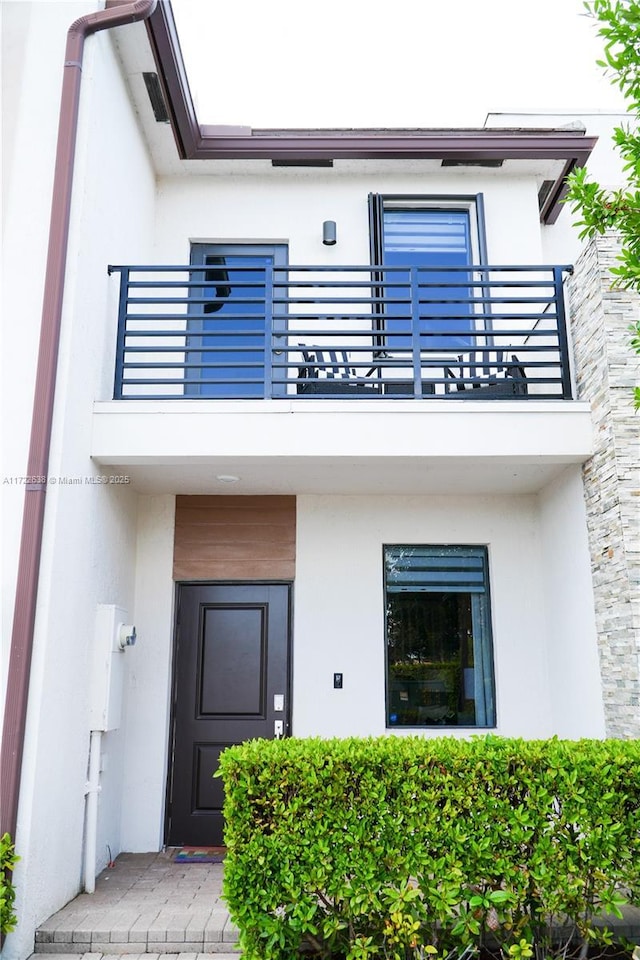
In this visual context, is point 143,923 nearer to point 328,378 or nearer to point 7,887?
point 7,887

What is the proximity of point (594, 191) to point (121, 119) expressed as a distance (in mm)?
4402

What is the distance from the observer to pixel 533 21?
17.2 feet

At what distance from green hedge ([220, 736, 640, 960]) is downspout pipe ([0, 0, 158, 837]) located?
1301mm

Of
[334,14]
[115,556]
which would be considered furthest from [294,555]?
[334,14]

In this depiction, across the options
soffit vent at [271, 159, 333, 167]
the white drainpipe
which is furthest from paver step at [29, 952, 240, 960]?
soffit vent at [271, 159, 333, 167]

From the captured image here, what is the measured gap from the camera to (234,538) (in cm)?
651

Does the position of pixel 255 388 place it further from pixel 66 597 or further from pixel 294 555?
pixel 66 597

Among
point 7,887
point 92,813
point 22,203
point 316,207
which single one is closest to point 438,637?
point 92,813

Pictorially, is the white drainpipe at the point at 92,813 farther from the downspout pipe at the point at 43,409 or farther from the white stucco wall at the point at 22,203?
the white stucco wall at the point at 22,203

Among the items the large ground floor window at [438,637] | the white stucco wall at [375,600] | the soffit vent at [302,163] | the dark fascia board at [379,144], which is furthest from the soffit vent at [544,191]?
the large ground floor window at [438,637]

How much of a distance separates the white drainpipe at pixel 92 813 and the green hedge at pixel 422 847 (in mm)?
1747

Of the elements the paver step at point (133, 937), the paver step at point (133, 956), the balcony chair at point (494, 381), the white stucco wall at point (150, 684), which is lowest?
the paver step at point (133, 956)

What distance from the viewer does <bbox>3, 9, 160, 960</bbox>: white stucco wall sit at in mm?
4316

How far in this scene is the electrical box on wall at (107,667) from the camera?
5.20 metres
